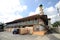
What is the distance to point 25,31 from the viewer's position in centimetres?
3494

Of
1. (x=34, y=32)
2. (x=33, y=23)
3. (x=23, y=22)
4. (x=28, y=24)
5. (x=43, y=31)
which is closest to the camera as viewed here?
(x=43, y=31)

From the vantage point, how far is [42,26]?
32094 millimetres

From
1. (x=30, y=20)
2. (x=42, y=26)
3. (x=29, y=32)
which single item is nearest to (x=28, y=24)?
(x=30, y=20)

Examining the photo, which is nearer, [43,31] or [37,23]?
[43,31]

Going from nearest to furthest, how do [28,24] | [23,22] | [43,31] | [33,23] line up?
[43,31] < [33,23] < [28,24] < [23,22]

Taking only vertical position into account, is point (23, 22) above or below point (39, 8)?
below

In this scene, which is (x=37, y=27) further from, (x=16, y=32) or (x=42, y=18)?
(x=16, y=32)

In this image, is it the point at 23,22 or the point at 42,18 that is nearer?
the point at 42,18

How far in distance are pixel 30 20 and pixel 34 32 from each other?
5.61 metres

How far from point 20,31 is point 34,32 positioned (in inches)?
216

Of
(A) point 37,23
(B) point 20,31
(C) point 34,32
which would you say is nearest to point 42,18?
(A) point 37,23

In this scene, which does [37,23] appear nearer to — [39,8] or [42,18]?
[42,18]

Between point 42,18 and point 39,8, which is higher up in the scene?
point 39,8

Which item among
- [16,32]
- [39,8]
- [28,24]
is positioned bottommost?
[16,32]
